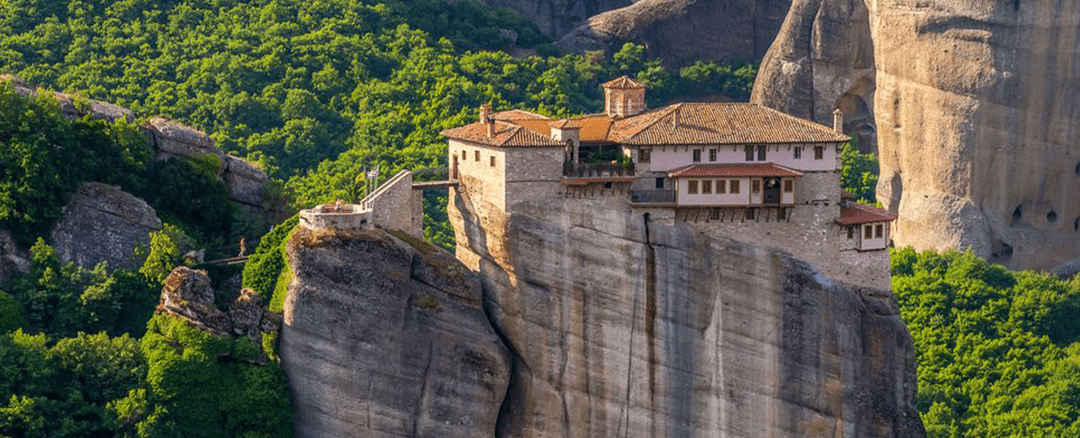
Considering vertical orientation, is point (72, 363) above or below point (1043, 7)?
below

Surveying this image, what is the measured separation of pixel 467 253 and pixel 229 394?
7.79 m

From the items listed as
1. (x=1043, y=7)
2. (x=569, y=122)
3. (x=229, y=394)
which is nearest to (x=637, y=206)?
(x=569, y=122)

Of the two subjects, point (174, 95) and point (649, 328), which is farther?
point (174, 95)

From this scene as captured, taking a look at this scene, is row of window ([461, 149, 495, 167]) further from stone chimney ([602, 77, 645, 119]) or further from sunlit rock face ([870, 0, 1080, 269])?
sunlit rock face ([870, 0, 1080, 269])

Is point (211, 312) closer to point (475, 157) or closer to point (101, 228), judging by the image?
point (101, 228)

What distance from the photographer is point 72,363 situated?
101 metres

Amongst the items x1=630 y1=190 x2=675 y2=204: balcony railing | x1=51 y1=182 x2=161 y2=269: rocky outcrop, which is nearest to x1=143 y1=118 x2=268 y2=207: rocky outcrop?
x1=51 y1=182 x2=161 y2=269: rocky outcrop

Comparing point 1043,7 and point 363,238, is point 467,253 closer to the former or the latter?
point 363,238

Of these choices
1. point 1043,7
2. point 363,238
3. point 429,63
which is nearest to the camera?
point 363,238

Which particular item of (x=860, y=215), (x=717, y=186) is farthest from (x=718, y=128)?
(x=860, y=215)

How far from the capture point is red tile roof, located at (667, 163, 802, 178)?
333 ft

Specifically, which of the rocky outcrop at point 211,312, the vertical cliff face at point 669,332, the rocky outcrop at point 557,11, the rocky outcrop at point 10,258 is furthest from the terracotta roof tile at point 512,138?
the rocky outcrop at point 557,11

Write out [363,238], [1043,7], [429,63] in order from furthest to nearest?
[429,63]
[1043,7]
[363,238]

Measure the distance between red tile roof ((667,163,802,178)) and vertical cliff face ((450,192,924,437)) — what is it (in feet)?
4.81
